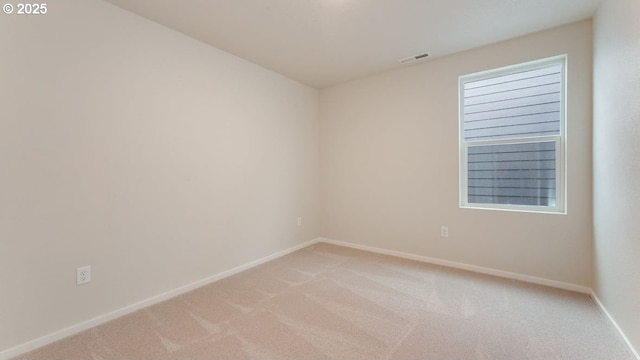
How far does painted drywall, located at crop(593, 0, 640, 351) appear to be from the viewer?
1594 millimetres

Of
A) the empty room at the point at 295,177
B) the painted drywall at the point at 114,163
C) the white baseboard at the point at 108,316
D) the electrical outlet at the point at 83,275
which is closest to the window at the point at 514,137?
the empty room at the point at 295,177

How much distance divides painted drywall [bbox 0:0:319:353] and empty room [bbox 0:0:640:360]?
1cm

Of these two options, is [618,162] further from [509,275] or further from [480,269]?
[480,269]

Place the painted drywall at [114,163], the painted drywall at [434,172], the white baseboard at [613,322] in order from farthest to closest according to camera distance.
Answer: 1. the painted drywall at [434,172]
2. the painted drywall at [114,163]
3. the white baseboard at [613,322]

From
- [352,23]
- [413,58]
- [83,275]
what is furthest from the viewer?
[413,58]

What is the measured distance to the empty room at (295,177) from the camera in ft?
5.60

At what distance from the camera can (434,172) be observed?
322 centimetres

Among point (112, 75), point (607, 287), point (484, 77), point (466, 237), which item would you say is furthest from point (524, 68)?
point (112, 75)

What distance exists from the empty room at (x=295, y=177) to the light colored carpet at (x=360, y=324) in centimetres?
2

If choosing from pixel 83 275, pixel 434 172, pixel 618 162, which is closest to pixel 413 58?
pixel 434 172

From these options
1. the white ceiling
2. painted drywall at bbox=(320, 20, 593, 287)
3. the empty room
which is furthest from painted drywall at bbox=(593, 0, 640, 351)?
the white ceiling

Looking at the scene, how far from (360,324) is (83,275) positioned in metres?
2.09

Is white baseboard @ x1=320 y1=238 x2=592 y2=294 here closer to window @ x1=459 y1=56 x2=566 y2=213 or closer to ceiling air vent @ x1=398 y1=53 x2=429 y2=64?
window @ x1=459 y1=56 x2=566 y2=213

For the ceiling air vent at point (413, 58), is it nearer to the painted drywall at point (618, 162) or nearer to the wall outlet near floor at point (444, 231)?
the painted drywall at point (618, 162)
